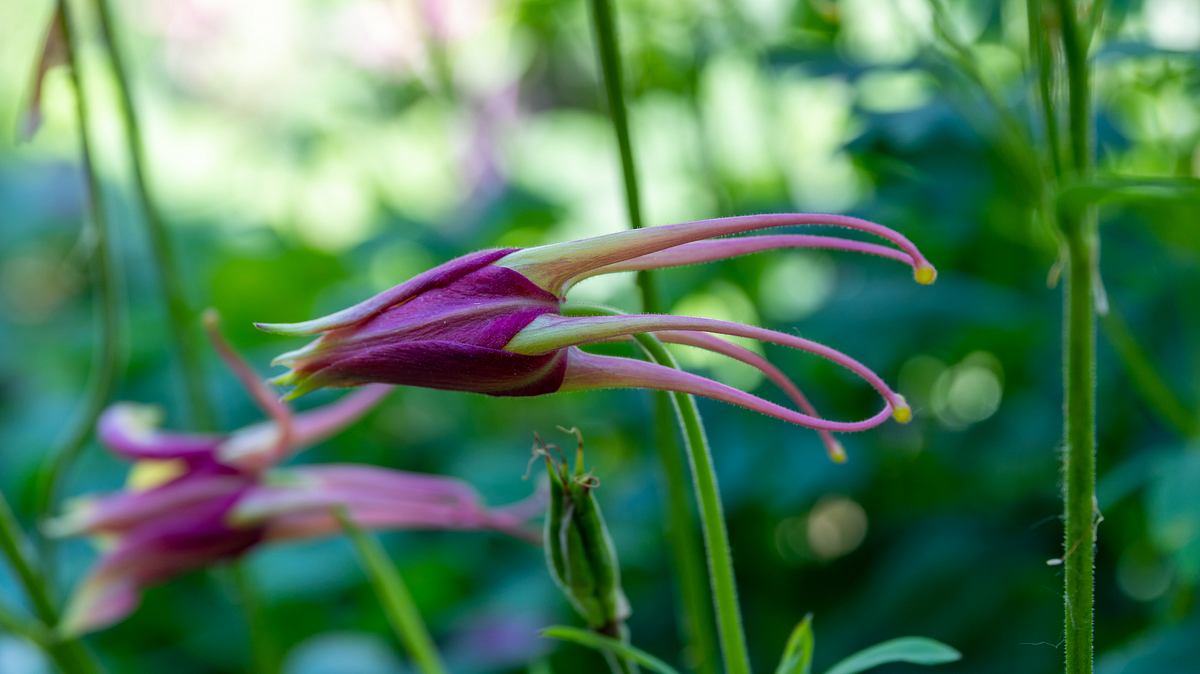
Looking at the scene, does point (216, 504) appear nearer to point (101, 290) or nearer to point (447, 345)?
point (101, 290)

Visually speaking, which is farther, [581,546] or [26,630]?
[26,630]

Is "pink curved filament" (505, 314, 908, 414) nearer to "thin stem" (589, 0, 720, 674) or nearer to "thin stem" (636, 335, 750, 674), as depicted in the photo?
"thin stem" (636, 335, 750, 674)

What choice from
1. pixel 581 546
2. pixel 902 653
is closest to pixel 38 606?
pixel 581 546

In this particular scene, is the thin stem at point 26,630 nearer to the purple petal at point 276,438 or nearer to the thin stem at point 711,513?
the purple petal at point 276,438

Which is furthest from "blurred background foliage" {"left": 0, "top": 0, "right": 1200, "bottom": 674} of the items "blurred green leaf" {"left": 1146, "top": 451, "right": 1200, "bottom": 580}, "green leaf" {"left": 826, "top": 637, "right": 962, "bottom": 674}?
"green leaf" {"left": 826, "top": 637, "right": 962, "bottom": 674}

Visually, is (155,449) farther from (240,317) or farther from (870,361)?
(240,317)

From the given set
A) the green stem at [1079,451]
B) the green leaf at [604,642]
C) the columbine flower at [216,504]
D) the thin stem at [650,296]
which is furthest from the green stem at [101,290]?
the green stem at [1079,451]
